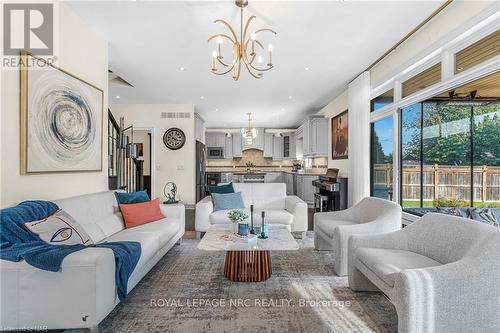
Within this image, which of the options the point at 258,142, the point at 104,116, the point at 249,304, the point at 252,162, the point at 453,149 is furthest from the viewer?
the point at 252,162

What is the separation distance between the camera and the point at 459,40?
2988 mm

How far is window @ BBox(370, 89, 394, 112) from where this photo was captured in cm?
464

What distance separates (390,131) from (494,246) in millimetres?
3040

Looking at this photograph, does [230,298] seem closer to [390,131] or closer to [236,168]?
[390,131]

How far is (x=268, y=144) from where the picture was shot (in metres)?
12.1

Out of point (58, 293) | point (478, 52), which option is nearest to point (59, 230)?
point (58, 293)

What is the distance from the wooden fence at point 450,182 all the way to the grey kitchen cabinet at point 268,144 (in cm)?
744

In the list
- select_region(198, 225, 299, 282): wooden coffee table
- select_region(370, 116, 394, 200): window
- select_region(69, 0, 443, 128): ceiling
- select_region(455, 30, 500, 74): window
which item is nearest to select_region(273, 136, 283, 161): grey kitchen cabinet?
select_region(69, 0, 443, 128): ceiling

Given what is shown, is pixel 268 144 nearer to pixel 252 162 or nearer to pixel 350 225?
pixel 252 162

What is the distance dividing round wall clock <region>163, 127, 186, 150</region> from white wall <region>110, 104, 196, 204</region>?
89mm

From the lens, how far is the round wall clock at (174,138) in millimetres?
7809

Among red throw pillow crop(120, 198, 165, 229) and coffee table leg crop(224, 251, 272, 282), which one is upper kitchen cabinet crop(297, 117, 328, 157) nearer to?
red throw pillow crop(120, 198, 165, 229)

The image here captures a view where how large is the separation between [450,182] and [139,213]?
4.09m

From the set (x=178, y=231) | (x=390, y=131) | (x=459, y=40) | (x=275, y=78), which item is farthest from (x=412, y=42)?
(x=178, y=231)
